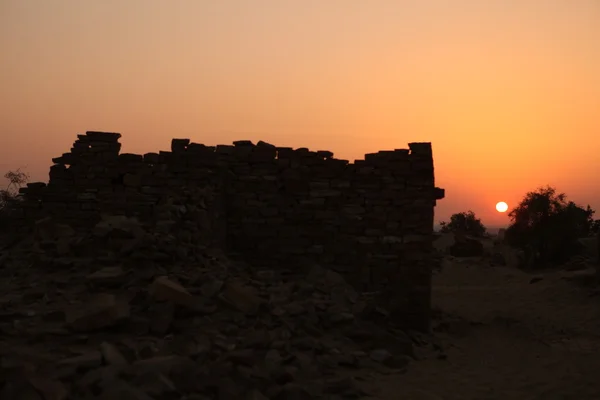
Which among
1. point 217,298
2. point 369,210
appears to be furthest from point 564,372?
point 217,298

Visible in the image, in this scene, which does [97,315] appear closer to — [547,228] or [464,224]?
[547,228]

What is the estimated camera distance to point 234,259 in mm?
8984

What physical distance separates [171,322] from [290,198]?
3.74 metres

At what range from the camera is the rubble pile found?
4.62 meters

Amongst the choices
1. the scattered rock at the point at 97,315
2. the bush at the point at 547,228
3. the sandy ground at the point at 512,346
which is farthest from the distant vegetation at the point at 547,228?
the scattered rock at the point at 97,315

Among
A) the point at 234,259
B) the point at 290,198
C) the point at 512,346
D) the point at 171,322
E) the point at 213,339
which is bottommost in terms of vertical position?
the point at 512,346

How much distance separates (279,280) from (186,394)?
12.5 feet

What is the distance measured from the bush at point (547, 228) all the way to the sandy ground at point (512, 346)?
4.71 metres

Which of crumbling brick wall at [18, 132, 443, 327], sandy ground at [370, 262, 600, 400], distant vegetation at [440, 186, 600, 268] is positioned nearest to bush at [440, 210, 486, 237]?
distant vegetation at [440, 186, 600, 268]

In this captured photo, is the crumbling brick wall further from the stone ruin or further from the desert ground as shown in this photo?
the desert ground

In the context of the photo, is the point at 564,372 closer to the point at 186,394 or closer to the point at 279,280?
the point at 279,280

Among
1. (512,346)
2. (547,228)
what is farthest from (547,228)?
(512,346)

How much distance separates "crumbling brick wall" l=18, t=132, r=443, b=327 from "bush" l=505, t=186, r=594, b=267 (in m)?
12.6

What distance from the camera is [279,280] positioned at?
8.34m
